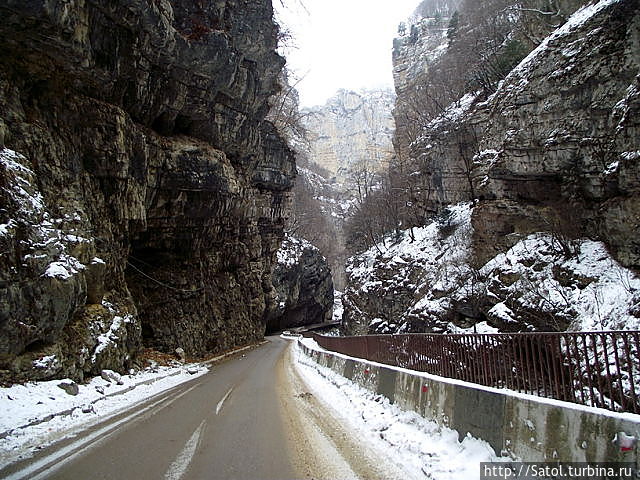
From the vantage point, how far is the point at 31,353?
391 inches

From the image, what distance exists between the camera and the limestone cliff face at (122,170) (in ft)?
34.8

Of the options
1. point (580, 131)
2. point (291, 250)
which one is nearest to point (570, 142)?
point (580, 131)

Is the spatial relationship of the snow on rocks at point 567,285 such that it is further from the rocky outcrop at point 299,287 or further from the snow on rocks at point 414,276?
the rocky outcrop at point 299,287

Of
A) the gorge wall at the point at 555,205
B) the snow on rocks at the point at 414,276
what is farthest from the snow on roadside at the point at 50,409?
the snow on rocks at the point at 414,276

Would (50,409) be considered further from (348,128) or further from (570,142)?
(348,128)

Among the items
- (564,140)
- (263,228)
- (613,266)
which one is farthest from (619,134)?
(263,228)

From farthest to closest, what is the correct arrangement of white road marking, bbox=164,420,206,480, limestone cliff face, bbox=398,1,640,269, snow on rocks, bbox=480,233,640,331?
limestone cliff face, bbox=398,1,640,269
snow on rocks, bbox=480,233,640,331
white road marking, bbox=164,420,206,480

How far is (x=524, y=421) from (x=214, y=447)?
443cm

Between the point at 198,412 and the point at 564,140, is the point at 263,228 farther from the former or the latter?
the point at 198,412

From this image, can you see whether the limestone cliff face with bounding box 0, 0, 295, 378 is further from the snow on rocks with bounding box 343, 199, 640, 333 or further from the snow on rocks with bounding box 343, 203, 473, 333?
the snow on rocks with bounding box 343, 199, 640, 333

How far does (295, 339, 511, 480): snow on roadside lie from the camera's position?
4.79m

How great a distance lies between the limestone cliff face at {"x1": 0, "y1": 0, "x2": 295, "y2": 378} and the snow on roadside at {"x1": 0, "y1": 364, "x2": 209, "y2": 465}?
67 cm

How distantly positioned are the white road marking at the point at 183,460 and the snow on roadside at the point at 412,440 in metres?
2.61

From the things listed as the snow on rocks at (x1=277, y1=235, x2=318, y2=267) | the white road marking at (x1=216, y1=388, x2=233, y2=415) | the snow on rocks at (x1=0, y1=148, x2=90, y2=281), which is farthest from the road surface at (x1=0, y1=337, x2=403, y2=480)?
the snow on rocks at (x1=277, y1=235, x2=318, y2=267)
